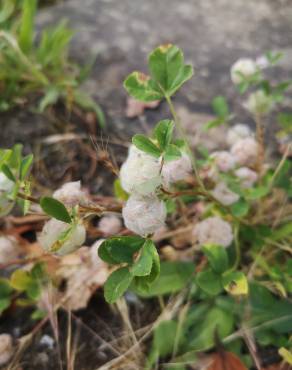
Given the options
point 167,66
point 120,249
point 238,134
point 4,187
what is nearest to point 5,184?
point 4,187

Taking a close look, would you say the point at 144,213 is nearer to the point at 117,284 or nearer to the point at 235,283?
the point at 117,284

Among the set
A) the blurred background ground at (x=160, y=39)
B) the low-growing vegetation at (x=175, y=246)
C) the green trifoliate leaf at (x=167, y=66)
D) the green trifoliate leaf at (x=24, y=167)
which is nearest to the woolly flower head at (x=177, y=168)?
the low-growing vegetation at (x=175, y=246)

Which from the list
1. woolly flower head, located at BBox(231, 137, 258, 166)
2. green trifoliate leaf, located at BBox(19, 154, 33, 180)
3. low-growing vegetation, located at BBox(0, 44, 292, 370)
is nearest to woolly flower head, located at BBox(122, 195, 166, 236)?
low-growing vegetation, located at BBox(0, 44, 292, 370)

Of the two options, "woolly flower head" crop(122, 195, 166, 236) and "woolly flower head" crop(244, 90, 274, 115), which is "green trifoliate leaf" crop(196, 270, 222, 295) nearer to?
"woolly flower head" crop(122, 195, 166, 236)

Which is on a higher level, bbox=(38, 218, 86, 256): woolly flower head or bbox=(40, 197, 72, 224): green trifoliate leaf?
bbox=(40, 197, 72, 224): green trifoliate leaf

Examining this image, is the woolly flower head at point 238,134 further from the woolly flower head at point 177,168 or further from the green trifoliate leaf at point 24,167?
the green trifoliate leaf at point 24,167
